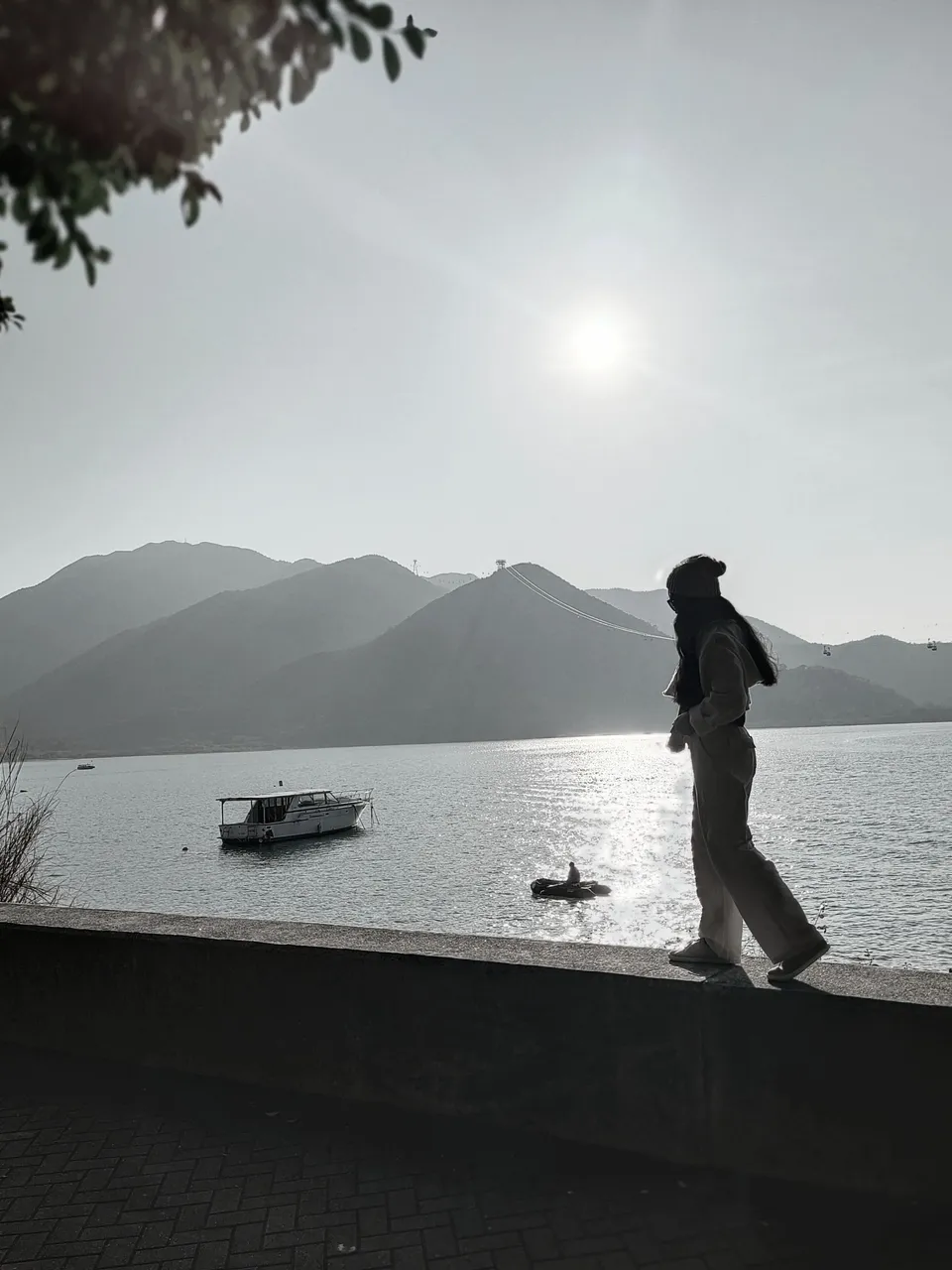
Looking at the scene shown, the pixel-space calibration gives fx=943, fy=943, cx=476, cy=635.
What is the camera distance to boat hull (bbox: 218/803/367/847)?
6625 cm

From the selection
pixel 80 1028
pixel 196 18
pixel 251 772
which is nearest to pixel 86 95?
pixel 196 18

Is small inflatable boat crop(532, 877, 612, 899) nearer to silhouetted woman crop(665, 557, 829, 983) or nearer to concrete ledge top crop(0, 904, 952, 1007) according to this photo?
concrete ledge top crop(0, 904, 952, 1007)

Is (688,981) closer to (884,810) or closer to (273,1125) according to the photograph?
(273,1125)

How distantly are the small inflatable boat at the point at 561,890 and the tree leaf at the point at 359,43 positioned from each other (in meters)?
42.6

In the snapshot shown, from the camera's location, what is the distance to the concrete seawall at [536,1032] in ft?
10.8

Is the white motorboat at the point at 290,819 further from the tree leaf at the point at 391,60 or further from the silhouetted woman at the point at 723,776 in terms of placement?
the tree leaf at the point at 391,60

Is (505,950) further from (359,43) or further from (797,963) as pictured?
(359,43)

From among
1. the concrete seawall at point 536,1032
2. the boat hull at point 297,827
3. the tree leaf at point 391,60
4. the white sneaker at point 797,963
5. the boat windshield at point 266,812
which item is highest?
the tree leaf at point 391,60

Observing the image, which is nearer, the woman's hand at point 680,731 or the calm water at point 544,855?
the woman's hand at point 680,731

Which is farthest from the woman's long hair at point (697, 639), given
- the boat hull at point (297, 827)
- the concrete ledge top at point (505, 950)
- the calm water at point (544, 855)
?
the boat hull at point (297, 827)

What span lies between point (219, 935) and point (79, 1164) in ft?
3.73

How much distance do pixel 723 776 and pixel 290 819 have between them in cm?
6910

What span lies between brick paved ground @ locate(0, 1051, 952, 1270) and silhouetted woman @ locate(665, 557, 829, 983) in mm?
839

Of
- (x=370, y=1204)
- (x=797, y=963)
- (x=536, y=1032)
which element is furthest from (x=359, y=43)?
(x=370, y=1204)
